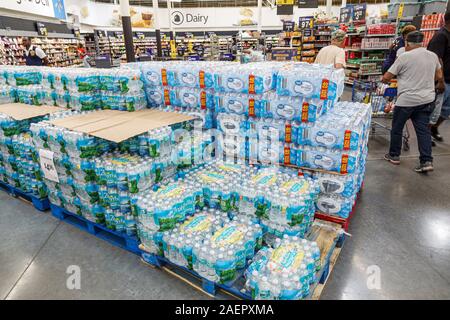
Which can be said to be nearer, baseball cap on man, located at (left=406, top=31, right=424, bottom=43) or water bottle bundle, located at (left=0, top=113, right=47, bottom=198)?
water bottle bundle, located at (left=0, top=113, right=47, bottom=198)

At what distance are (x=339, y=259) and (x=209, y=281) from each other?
52.6 inches

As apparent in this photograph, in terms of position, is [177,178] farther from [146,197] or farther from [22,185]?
[22,185]

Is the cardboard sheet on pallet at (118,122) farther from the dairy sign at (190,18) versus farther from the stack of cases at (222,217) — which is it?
the dairy sign at (190,18)

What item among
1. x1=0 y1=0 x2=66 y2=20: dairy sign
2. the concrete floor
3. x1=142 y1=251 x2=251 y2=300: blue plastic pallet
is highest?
x1=0 y1=0 x2=66 y2=20: dairy sign

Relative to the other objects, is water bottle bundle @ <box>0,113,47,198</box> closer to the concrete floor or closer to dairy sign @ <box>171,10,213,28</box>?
the concrete floor

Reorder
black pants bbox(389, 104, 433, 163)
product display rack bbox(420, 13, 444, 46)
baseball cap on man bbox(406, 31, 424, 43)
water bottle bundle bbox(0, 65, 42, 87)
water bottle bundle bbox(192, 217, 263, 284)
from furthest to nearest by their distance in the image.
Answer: product display rack bbox(420, 13, 444, 46), water bottle bundle bbox(0, 65, 42, 87), black pants bbox(389, 104, 433, 163), baseball cap on man bbox(406, 31, 424, 43), water bottle bundle bbox(192, 217, 263, 284)

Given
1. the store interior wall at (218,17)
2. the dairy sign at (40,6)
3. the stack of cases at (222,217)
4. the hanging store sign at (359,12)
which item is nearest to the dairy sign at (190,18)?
the store interior wall at (218,17)

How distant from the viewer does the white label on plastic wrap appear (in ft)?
10.8

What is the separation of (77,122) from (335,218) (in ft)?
9.78

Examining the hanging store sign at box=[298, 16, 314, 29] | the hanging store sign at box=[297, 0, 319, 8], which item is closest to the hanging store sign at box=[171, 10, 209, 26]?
the hanging store sign at box=[297, 0, 319, 8]

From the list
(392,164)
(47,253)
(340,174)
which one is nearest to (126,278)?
(47,253)

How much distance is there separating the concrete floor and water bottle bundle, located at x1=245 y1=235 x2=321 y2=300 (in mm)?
472

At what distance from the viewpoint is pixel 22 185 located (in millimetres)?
3992

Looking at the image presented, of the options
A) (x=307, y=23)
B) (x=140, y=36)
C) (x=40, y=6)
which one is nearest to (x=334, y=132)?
(x=307, y=23)
